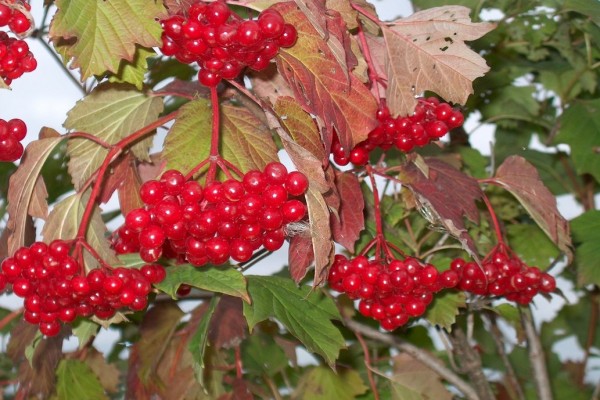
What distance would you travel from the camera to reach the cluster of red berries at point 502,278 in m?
1.13

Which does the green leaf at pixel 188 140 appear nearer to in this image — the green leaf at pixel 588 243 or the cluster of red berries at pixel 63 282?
the cluster of red berries at pixel 63 282

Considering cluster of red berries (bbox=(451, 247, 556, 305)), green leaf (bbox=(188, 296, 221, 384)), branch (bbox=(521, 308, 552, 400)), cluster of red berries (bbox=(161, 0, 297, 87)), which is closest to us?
cluster of red berries (bbox=(161, 0, 297, 87))

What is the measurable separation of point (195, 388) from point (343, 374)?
292 mm

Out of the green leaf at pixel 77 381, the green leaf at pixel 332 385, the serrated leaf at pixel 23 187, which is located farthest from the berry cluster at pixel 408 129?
the green leaf at pixel 77 381

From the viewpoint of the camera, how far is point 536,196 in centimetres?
125

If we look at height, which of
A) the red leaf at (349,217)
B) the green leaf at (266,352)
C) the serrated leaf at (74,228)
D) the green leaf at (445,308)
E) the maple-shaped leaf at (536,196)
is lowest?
the green leaf at (266,352)

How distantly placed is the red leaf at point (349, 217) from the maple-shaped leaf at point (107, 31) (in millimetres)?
328

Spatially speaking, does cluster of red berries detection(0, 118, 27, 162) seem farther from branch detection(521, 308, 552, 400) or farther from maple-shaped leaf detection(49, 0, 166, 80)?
branch detection(521, 308, 552, 400)

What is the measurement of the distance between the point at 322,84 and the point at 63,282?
355 mm

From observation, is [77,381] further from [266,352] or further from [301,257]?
[301,257]

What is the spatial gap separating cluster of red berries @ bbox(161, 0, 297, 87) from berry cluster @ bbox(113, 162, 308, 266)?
116 millimetres

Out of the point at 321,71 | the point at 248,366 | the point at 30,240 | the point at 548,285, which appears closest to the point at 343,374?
the point at 248,366

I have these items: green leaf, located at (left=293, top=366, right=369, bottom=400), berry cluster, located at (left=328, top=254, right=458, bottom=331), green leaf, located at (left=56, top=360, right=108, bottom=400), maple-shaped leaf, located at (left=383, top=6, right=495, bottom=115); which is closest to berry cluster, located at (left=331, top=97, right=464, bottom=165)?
maple-shaped leaf, located at (left=383, top=6, right=495, bottom=115)

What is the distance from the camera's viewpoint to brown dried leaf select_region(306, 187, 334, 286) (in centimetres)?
77
